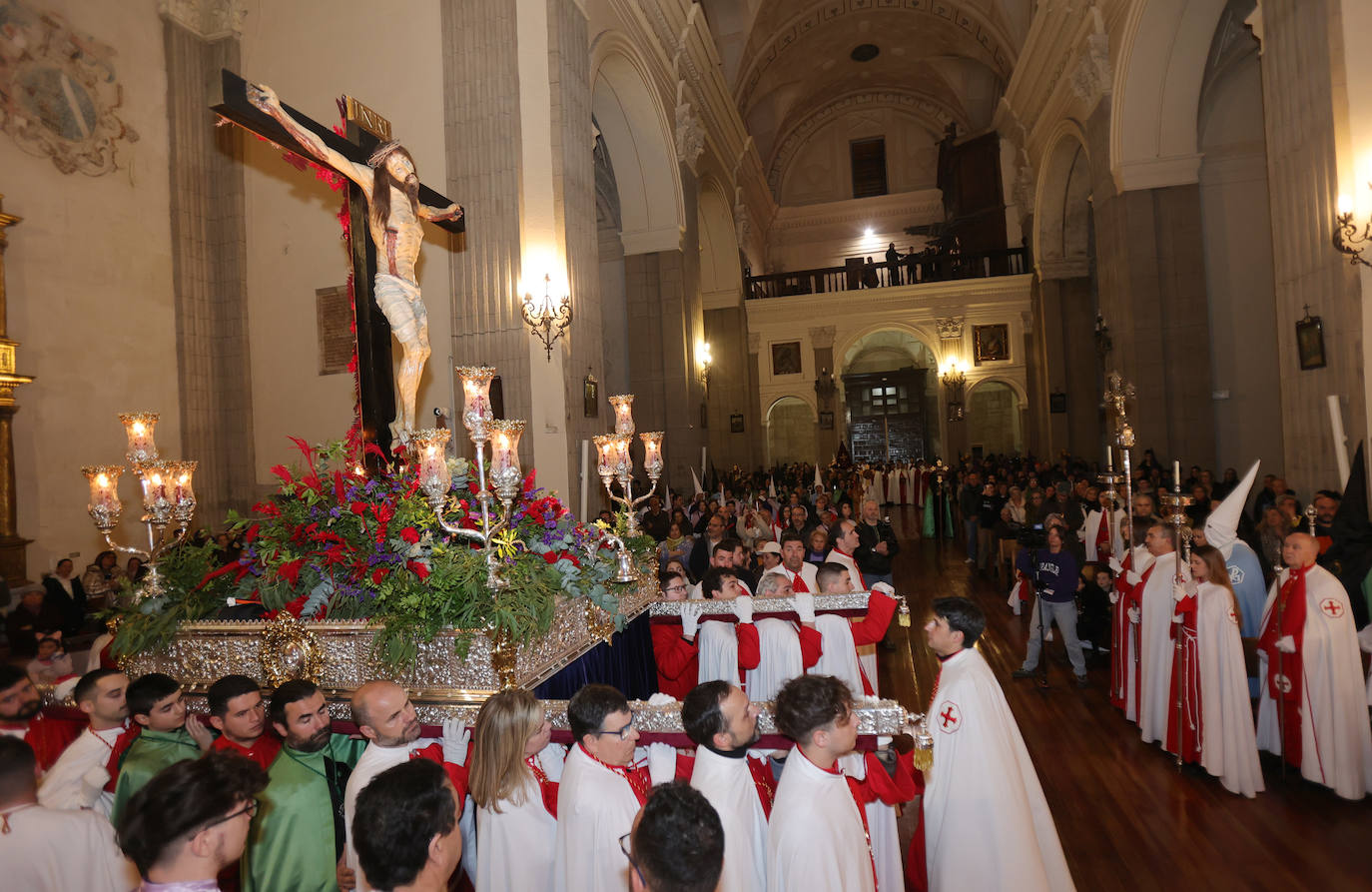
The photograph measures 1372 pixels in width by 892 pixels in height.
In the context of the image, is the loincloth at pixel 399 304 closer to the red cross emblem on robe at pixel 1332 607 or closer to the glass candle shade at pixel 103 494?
the glass candle shade at pixel 103 494

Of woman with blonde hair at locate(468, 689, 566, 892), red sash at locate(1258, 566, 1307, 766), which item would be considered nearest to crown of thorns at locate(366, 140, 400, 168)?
woman with blonde hair at locate(468, 689, 566, 892)

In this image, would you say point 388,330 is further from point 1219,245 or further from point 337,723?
point 1219,245

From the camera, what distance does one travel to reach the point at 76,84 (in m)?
9.45

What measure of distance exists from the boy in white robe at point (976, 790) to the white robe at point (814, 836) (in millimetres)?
721

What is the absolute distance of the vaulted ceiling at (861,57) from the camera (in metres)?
20.8

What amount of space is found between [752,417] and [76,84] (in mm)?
17160

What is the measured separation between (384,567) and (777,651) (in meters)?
2.34

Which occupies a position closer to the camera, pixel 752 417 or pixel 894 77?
pixel 752 417

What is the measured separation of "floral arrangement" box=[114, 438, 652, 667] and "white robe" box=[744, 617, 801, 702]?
38.1 inches

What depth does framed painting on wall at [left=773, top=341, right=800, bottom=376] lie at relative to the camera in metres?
25.0

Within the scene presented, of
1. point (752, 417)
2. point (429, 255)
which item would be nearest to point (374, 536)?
point (429, 255)

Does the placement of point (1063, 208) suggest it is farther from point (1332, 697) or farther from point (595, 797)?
point (595, 797)

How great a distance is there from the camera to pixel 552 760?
11.1ft

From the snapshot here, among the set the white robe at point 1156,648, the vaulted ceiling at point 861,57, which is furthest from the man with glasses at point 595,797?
the vaulted ceiling at point 861,57
